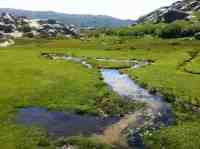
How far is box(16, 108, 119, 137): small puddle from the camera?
118 feet

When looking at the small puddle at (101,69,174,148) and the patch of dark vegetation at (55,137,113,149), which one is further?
the small puddle at (101,69,174,148)

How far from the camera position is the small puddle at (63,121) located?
36.0 metres

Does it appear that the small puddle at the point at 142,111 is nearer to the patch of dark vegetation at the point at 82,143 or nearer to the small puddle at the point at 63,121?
the small puddle at the point at 63,121

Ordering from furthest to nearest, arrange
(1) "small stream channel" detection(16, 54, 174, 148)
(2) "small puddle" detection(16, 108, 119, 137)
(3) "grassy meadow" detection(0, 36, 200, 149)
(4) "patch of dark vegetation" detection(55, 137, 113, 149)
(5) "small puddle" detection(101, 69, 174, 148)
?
(5) "small puddle" detection(101, 69, 174, 148) < (2) "small puddle" detection(16, 108, 119, 137) < (1) "small stream channel" detection(16, 54, 174, 148) < (3) "grassy meadow" detection(0, 36, 200, 149) < (4) "patch of dark vegetation" detection(55, 137, 113, 149)

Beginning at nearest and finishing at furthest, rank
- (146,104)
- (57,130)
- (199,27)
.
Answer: (57,130)
(146,104)
(199,27)

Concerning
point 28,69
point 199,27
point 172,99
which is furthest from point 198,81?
point 199,27

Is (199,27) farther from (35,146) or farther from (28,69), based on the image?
(35,146)

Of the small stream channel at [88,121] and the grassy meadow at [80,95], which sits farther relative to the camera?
the small stream channel at [88,121]

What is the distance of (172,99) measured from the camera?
50250 mm

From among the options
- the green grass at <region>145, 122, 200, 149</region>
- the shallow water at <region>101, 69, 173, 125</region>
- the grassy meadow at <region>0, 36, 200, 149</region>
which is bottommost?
the shallow water at <region>101, 69, 173, 125</region>

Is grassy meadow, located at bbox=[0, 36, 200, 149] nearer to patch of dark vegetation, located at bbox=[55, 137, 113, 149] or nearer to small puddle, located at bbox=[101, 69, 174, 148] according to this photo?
patch of dark vegetation, located at bbox=[55, 137, 113, 149]

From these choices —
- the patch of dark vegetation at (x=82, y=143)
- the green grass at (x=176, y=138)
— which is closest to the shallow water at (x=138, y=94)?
the green grass at (x=176, y=138)

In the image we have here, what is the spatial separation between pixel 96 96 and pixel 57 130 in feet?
53.1

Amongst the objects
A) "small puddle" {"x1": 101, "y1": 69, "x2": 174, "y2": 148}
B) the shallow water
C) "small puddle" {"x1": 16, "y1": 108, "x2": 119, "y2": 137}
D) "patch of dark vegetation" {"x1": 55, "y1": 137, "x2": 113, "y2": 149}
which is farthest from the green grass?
"small puddle" {"x1": 16, "y1": 108, "x2": 119, "y2": 137}
